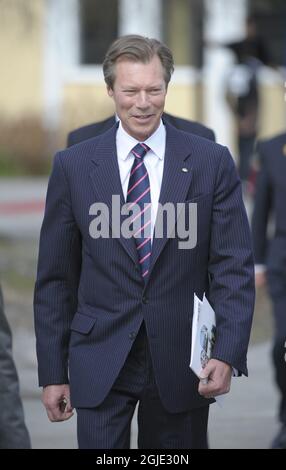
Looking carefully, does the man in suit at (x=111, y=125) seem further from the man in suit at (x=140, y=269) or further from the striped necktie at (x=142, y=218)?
the striped necktie at (x=142, y=218)

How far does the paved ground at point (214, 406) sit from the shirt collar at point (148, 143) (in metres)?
2.82

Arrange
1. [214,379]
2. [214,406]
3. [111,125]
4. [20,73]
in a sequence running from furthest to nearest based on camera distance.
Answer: [20,73] → [214,406] → [111,125] → [214,379]

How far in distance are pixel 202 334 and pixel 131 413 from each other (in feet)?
1.40

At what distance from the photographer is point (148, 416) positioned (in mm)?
5004

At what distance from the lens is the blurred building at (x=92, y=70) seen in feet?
87.1

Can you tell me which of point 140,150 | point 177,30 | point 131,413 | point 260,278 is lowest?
point 177,30

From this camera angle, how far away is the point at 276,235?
23.7 ft

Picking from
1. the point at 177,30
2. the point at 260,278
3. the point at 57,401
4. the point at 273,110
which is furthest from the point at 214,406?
the point at 177,30

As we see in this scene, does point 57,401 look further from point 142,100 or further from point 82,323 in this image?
point 142,100

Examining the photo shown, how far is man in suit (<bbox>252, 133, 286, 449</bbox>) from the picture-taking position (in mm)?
7141

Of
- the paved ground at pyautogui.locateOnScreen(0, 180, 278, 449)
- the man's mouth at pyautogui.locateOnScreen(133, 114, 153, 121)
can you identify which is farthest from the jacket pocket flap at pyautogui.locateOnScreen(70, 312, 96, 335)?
the paved ground at pyautogui.locateOnScreen(0, 180, 278, 449)

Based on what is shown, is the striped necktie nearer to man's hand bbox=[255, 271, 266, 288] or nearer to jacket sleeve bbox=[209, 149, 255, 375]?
jacket sleeve bbox=[209, 149, 255, 375]

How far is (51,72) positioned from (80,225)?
75.5 feet

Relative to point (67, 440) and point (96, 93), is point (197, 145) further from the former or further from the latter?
point (96, 93)
